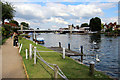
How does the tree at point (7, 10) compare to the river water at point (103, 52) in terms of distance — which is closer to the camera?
the river water at point (103, 52)

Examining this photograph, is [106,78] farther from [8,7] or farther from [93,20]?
[93,20]

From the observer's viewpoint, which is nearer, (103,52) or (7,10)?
(103,52)

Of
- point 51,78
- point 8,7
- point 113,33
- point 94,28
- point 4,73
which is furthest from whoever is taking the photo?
point 94,28

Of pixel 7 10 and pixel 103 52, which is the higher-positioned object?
pixel 7 10

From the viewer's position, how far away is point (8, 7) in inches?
1576

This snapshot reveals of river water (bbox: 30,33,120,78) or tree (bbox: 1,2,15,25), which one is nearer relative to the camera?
river water (bbox: 30,33,120,78)

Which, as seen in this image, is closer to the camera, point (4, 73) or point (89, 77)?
point (89, 77)

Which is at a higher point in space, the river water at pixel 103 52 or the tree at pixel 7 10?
the tree at pixel 7 10

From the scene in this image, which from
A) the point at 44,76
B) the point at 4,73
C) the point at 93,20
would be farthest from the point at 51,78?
the point at 93,20

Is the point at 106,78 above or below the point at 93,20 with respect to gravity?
below

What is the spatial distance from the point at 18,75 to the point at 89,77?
439cm

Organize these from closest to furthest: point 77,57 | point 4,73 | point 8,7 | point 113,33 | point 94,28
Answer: point 4,73, point 77,57, point 8,7, point 113,33, point 94,28

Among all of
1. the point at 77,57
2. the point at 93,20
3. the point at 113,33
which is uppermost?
the point at 93,20

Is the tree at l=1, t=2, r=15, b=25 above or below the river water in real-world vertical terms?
above
